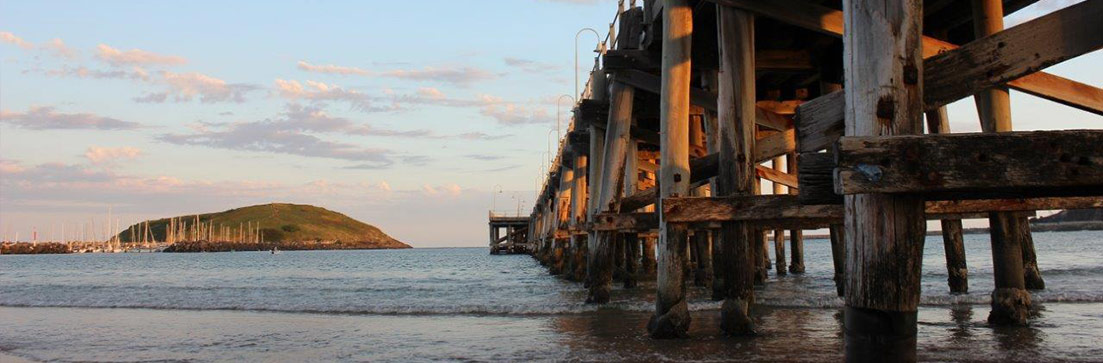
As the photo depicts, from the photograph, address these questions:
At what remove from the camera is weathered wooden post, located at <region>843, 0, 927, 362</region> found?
4148 mm

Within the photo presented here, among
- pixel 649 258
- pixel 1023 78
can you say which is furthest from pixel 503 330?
pixel 649 258

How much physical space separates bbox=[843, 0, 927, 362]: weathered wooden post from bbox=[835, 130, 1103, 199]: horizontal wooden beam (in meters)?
0.27

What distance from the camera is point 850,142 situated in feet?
12.9

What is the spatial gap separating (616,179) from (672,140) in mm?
4737

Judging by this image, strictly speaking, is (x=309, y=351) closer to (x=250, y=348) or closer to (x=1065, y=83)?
(x=250, y=348)

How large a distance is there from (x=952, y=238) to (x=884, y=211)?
433 inches

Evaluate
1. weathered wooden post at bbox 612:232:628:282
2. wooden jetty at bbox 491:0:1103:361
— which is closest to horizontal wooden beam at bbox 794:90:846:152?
wooden jetty at bbox 491:0:1103:361

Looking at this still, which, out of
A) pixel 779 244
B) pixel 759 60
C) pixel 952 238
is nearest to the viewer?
pixel 759 60

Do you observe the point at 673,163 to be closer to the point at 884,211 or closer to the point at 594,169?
the point at 884,211

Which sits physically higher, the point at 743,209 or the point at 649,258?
the point at 743,209

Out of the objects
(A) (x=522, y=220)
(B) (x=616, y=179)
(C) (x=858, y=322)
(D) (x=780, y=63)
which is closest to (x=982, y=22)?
(D) (x=780, y=63)

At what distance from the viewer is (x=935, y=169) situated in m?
3.84

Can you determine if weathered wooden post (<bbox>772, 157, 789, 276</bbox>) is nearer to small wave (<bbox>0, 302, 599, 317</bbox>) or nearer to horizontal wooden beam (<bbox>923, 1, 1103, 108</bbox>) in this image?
small wave (<bbox>0, 302, 599, 317</bbox>)

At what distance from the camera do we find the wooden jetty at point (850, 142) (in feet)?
12.7
